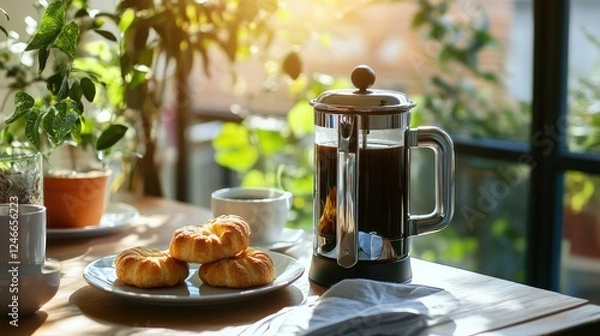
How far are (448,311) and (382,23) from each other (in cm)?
177

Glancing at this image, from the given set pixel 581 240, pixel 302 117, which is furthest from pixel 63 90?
pixel 581 240

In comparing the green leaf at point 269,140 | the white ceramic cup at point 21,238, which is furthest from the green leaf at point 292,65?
the white ceramic cup at point 21,238

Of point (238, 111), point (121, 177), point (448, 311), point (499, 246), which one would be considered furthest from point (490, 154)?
point (448, 311)

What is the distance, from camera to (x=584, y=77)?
2.22 meters

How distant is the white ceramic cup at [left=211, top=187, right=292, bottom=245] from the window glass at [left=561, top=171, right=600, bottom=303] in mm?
981

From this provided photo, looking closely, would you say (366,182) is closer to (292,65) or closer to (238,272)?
(238,272)

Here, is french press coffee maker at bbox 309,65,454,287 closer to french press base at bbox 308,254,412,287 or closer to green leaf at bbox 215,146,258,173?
french press base at bbox 308,254,412,287

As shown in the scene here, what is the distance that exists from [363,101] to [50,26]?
436mm

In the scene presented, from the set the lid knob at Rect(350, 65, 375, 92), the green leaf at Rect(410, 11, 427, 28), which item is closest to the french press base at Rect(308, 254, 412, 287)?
the lid knob at Rect(350, 65, 375, 92)

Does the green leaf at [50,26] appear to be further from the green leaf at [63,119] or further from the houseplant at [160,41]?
the houseplant at [160,41]

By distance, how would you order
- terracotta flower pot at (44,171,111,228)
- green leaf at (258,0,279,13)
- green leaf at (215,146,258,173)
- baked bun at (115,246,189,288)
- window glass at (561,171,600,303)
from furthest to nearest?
green leaf at (215,146,258,173)
window glass at (561,171,600,303)
green leaf at (258,0,279,13)
terracotta flower pot at (44,171,111,228)
baked bun at (115,246,189,288)

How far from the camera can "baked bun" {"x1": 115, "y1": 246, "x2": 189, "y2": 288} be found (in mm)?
1241

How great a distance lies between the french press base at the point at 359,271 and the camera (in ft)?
4.25

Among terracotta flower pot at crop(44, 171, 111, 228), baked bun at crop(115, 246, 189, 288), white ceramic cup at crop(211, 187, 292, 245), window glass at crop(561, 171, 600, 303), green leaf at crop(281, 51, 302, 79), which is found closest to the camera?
baked bun at crop(115, 246, 189, 288)
